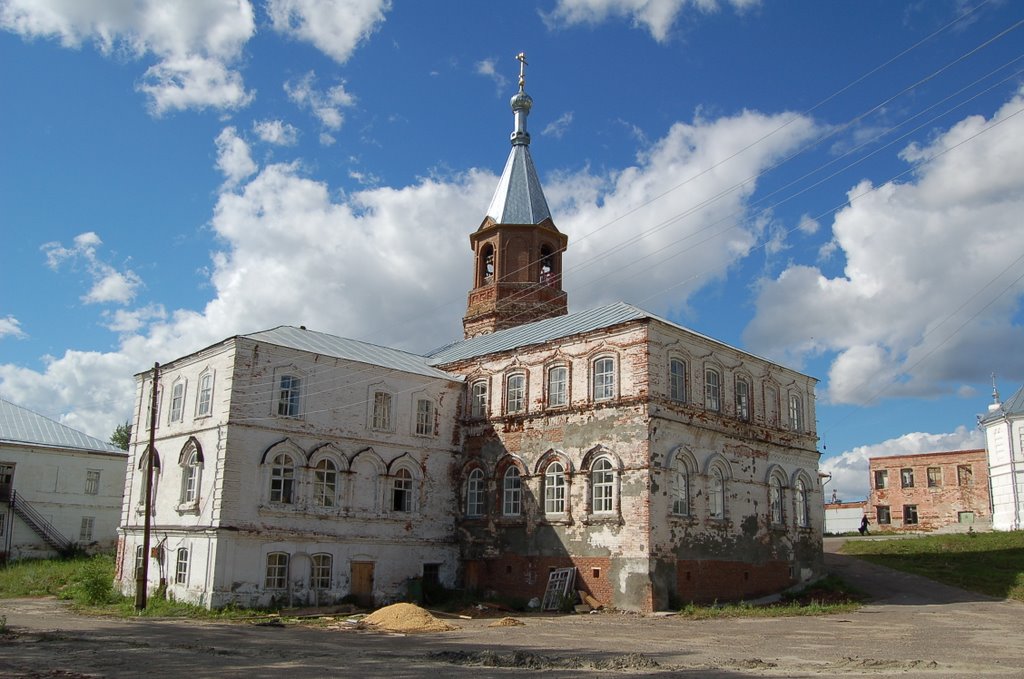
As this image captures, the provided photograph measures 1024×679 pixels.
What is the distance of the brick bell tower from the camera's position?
39156 mm

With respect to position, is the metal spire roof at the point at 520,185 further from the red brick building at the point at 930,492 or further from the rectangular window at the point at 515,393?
the red brick building at the point at 930,492

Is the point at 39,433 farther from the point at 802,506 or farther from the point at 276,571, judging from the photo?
the point at 802,506

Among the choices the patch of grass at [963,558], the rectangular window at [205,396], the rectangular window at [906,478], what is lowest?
the patch of grass at [963,558]

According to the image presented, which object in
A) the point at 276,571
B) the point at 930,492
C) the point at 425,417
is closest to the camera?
the point at 276,571

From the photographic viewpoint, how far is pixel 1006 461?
1583 inches

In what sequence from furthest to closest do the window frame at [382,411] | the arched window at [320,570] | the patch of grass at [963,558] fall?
the window frame at [382,411], the patch of grass at [963,558], the arched window at [320,570]

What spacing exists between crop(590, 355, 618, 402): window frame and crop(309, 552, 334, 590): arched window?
31.1 ft

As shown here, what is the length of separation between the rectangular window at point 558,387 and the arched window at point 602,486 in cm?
249

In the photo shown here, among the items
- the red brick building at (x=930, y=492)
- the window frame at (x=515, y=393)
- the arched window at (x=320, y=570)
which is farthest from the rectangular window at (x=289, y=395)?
the red brick building at (x=930, y=492)

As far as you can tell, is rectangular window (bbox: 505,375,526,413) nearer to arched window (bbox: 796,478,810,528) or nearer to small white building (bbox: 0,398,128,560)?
arched window (bbox: 796,478,810,528)

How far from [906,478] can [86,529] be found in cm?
4261

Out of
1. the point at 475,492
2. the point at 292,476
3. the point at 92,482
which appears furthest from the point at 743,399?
the point at 92,482

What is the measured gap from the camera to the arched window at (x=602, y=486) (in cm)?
2552

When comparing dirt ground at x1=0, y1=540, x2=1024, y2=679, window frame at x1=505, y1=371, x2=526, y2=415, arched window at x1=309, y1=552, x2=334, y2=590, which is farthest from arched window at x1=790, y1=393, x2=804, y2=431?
arched window at x1=309, y1=552, x2=334, y2=590
